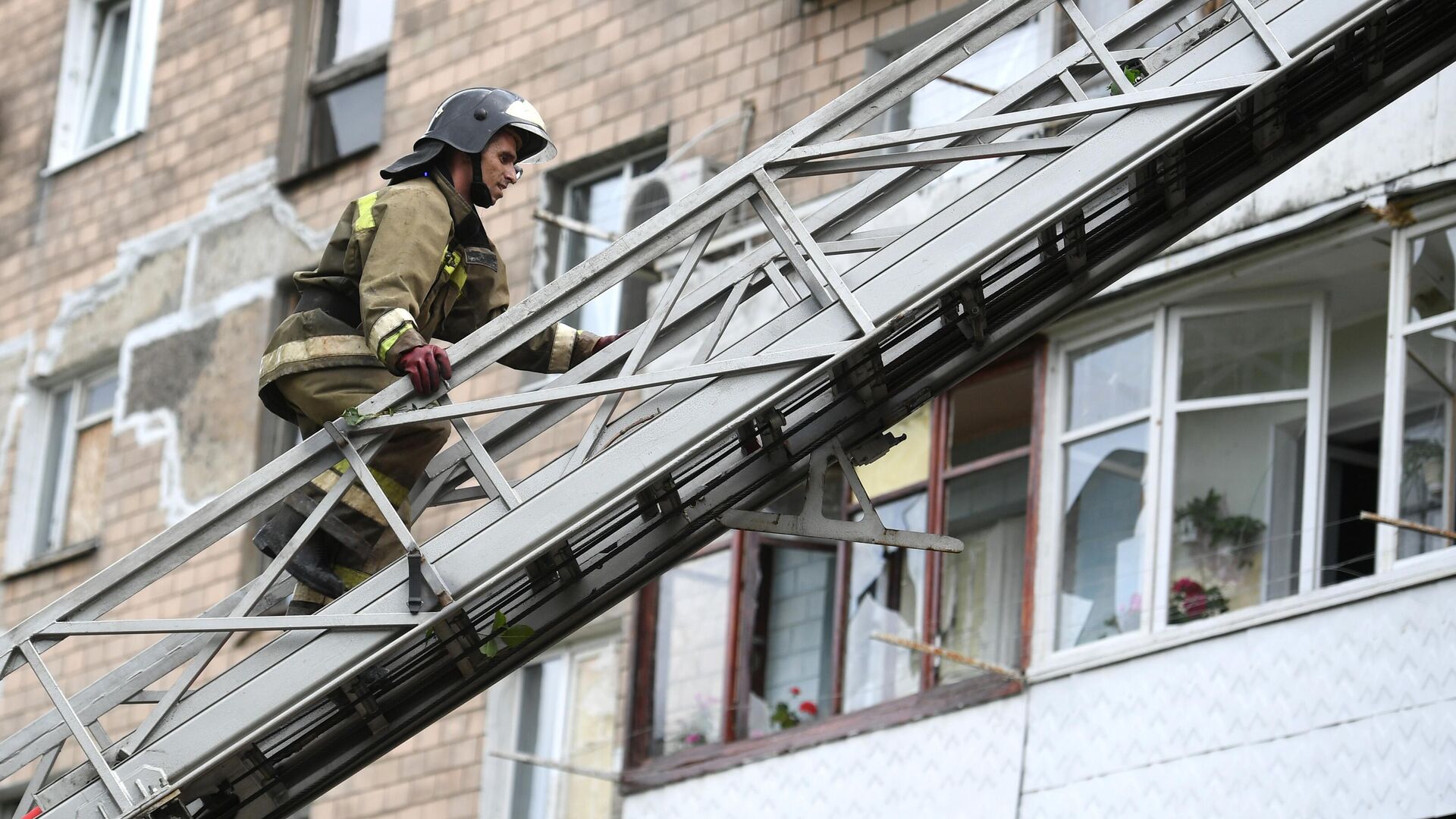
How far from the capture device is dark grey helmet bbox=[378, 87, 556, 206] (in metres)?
8.07

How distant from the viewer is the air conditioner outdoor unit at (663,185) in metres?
16.1

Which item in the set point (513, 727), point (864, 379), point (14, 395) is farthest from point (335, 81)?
point (864, 379)

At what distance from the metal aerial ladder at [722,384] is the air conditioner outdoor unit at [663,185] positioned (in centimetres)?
778

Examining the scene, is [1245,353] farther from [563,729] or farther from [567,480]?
[567,480]

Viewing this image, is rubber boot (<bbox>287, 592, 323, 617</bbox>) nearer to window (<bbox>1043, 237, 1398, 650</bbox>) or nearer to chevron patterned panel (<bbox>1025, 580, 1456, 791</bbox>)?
chevron patterned panel (<bbox>1025, 580, 1456, 791</bbox>)

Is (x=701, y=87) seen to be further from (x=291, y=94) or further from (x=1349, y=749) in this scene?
(x=1349, y=749)

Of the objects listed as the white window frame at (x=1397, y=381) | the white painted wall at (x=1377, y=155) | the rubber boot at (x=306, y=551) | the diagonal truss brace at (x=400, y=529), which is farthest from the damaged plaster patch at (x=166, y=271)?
the diagonal truss brace at (x=400, y=529)

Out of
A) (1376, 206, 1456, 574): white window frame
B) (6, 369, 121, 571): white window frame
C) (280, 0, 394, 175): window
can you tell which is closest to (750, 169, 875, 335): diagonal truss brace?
(1376, 206, 1456, 574): white window frame

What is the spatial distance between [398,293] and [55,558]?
13800mm

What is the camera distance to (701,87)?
17.4 metres

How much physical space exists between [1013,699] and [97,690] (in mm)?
6539

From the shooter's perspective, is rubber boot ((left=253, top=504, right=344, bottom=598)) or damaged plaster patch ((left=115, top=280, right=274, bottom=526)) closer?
rubber boot ((left=253, top=504, right=344, bottom=598))

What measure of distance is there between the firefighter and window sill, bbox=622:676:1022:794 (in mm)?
5913

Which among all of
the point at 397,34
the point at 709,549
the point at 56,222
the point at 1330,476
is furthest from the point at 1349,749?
the point at 56,222
